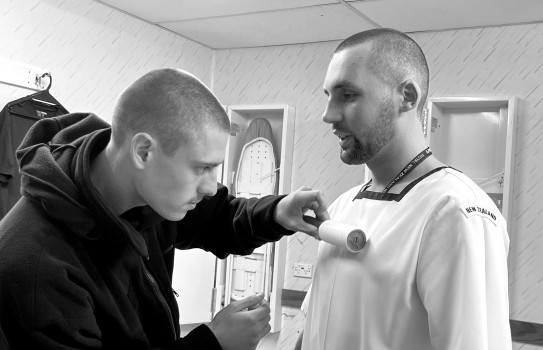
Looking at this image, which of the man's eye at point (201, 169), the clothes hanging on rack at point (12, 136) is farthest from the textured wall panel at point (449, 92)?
the man's eye at point (201, 169)

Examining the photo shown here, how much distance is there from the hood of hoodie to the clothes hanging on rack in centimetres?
159

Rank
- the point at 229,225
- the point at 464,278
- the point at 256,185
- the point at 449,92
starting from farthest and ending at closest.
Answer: the point at 256,185
the point at 449,92
the point at 229,225
the point at 464,278

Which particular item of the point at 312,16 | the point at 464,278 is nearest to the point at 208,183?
the point at 464,278

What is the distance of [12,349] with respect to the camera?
125cm

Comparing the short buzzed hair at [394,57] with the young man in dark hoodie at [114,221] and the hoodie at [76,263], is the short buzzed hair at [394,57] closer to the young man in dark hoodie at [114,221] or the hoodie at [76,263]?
the young man in dark hoodie at [114,221]

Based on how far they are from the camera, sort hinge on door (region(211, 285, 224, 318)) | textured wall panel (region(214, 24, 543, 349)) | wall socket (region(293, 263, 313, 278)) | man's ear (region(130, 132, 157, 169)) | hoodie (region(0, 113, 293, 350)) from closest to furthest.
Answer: hoodie (region(0, 113, 293, 350))
man's ear (region(130, 132, 157, 169))
textured wall panel (region(214, 24, 543, 349))
wall socket (region(293, 263, 313, 278))
hinge on door (region(211, 285, 224, 318))

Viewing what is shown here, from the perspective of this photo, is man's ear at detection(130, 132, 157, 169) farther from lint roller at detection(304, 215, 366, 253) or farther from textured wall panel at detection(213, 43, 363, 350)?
textured wall panel at detection(213, 43, 363, 350)

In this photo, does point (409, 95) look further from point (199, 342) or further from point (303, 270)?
point (303, 270)

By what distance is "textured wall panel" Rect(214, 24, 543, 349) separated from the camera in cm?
350

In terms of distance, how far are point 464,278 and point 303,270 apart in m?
2.92

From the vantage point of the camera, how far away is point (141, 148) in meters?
1.39

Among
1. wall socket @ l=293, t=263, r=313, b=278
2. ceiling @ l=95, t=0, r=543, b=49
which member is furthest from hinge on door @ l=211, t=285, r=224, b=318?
ceiling @ l=95, t=0, r=543, b=49

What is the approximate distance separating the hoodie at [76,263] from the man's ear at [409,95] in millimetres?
744

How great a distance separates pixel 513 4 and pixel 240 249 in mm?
2281
